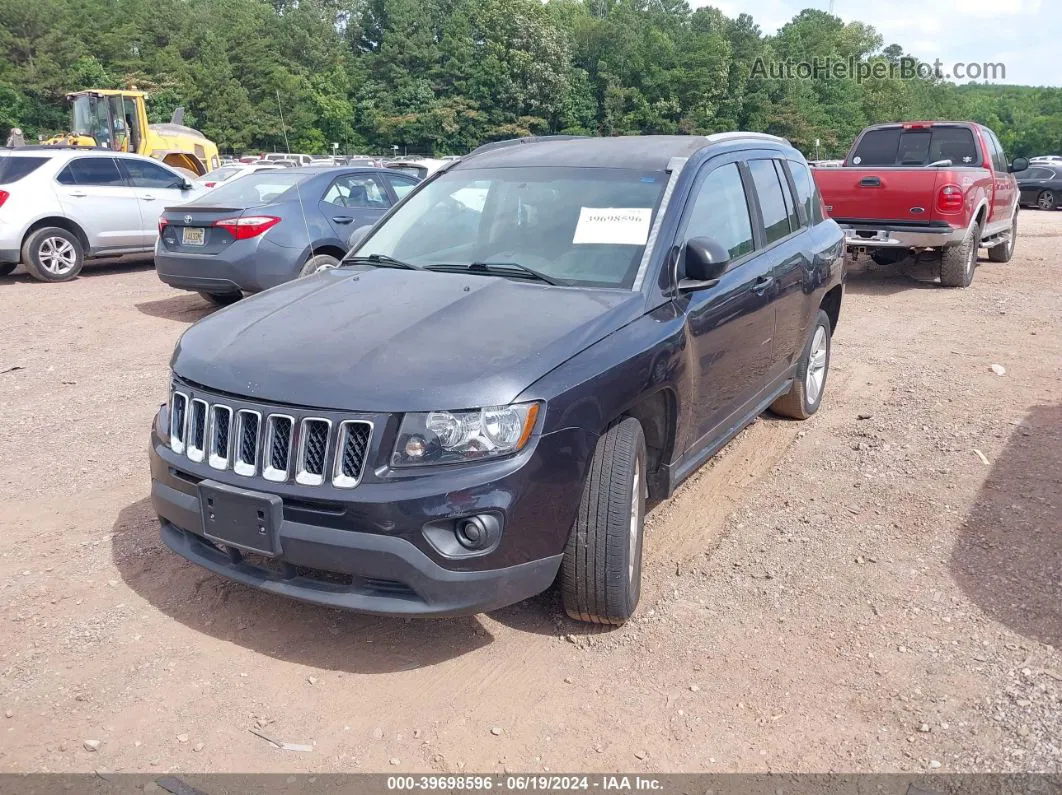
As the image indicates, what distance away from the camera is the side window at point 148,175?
42.2 feet

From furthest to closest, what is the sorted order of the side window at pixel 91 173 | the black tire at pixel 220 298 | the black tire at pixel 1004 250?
the black tire at pixel 1004 250 < the side window at pixel 91 173 < the black tire at pixel 220 298

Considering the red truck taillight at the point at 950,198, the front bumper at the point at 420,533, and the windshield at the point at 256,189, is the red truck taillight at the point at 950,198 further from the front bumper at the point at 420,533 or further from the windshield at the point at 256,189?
the front bumper at the point at 420,533

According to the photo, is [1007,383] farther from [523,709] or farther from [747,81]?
[747,81]

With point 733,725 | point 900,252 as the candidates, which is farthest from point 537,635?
point 900,252

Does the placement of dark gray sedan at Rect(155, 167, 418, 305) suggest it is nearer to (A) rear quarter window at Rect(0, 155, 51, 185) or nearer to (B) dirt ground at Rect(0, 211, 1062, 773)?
(B) dirt ground at Rect(0, 211, 1062, 773)

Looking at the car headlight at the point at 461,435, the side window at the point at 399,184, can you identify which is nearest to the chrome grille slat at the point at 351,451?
the car headlight at the point at 461,435

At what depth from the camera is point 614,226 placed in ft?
12.9

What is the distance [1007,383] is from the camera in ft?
22.7

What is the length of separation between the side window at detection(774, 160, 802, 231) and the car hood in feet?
7.05

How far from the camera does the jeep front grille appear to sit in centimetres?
292

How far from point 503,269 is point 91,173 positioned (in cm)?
1062

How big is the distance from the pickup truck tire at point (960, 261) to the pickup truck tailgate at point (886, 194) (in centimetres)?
77

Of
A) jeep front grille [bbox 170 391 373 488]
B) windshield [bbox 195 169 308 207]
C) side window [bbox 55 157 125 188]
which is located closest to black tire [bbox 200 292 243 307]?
windshield [bbox 195 169 308 207]

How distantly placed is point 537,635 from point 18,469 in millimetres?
3500
